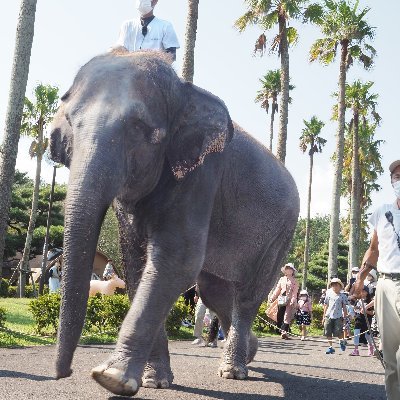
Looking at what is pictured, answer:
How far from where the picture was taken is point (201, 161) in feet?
16.9

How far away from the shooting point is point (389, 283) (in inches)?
213

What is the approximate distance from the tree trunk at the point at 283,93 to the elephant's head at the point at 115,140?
1810cm

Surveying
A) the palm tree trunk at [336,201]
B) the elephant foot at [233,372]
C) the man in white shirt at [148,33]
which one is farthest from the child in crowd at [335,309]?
the palm tree trunk at [336,201]

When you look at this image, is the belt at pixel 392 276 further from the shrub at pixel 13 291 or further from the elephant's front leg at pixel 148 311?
the shrub at pixel 13 291

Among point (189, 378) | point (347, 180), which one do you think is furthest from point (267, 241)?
point (347, 180)

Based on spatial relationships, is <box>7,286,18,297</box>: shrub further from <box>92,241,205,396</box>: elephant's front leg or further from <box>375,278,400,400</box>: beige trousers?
<box>375,278,400,400</box>: beige trousers

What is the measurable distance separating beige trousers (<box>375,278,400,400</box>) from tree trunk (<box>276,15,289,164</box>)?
17.8 meters

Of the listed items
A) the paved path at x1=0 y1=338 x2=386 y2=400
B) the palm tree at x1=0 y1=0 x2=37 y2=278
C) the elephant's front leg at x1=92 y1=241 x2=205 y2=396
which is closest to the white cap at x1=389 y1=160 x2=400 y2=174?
the elephant's front leg at x1=92 y1=241 x2=205 y2=396

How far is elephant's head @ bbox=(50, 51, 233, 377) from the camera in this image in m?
4.20

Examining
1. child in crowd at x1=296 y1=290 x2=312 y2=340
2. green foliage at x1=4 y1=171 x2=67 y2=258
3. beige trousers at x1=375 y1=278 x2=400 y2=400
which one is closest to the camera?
beige trousers at x1=375 y1=278 x2=400 y2=400

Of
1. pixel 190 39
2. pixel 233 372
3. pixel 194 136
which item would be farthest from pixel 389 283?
pixel 190 39

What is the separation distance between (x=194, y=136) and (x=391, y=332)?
6.82ft

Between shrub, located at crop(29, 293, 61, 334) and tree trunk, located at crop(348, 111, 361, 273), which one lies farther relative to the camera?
tree trunk, located at crop(348, 111, 361, 273)

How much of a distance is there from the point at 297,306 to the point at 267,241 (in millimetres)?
11367
